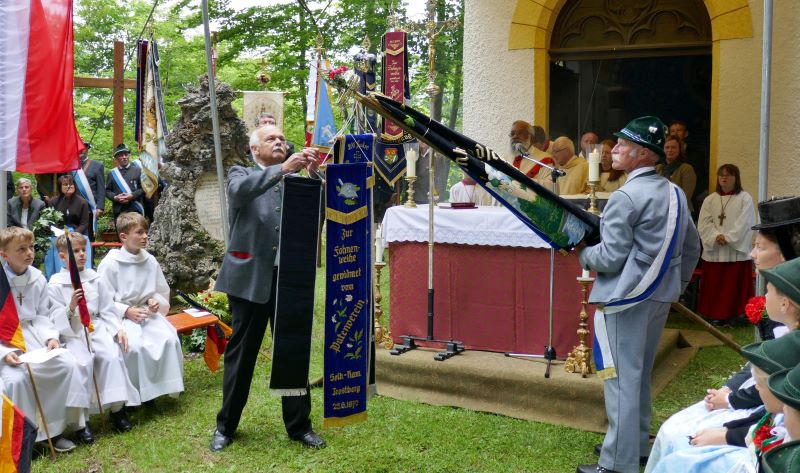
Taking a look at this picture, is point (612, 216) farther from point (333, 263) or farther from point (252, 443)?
point (252, 443)

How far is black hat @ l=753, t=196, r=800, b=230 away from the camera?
→ 10.9 feet

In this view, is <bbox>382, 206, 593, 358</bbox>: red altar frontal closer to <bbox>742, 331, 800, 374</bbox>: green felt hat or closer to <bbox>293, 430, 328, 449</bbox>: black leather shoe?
<bbox>293, 430, 328, 449</bbox>: black leather shoe

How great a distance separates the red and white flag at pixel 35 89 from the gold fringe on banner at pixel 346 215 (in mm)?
1776

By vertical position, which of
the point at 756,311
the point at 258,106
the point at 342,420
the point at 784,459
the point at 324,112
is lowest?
the point at 342,420

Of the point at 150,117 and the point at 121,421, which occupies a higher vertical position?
the point at 150,117

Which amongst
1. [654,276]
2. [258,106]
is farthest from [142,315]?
[258,106]

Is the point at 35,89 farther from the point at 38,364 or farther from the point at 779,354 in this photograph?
the point at 779,354

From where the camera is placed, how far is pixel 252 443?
16.7 ft

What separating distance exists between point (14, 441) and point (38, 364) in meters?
1.67

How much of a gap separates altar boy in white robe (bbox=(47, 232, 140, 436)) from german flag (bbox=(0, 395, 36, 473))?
5.95 ft

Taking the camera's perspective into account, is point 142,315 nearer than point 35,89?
No

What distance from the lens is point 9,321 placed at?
16.0 feet

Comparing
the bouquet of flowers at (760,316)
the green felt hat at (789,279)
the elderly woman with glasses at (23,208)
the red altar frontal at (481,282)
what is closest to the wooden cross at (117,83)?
the elderly woman with glasses at (23,208)

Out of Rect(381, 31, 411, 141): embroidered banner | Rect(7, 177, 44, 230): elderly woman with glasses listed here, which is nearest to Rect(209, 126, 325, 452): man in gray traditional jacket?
Rect(381, 31, 411, 141): embroidered banner
